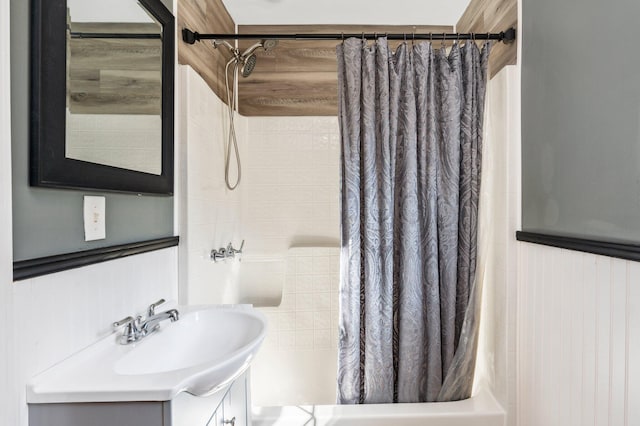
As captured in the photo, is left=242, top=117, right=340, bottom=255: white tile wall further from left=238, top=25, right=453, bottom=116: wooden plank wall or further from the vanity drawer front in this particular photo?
the vanity drawer front

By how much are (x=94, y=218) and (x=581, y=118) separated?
1.51 meters

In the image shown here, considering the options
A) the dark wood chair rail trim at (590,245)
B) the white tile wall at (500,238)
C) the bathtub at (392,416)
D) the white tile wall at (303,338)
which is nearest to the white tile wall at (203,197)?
the white tile wall at (303,338)

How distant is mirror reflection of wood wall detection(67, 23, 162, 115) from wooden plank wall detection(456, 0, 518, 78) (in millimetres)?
1495

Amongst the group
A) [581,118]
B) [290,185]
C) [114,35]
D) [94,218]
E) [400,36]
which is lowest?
[94,218]

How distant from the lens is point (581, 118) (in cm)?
120

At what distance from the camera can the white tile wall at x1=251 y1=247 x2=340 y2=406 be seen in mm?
2311

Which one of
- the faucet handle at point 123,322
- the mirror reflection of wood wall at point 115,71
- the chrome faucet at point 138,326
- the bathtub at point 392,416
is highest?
the mirror reflection of wood wall at point 115,71

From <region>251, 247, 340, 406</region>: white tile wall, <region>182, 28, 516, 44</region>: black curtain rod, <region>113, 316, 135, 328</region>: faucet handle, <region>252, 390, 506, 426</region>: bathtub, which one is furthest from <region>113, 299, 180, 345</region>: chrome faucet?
<region>251, 247, 340, 406</region>: white tile wall

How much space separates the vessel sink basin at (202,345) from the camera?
35.5 inches

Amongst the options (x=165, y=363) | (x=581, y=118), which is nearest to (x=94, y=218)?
(x=165, y=363)

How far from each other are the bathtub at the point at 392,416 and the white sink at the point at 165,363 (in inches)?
23.1

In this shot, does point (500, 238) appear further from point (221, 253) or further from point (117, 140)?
point (117, 140)

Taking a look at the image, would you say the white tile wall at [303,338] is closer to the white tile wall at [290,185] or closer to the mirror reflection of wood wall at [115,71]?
the white tile wall at [290,185]

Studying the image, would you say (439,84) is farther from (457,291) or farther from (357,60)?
(457,291)
